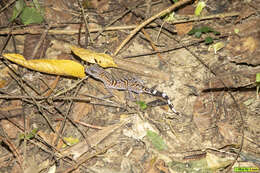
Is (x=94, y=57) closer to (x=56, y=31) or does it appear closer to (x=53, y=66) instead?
(x=53, y=66)

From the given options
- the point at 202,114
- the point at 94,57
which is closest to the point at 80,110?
the point at 94,57

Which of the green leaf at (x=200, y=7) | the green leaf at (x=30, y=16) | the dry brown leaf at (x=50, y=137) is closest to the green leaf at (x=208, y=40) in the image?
the green leaf at (x=200, y=7)

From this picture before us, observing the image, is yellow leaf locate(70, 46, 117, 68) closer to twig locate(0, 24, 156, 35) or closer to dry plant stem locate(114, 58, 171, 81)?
dry plant stem locate(114, 58, 171, 81)

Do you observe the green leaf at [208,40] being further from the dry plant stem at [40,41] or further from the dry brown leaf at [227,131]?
the dry plant stem at [40,41]

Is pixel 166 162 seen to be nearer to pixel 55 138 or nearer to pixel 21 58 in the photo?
pixel 55 138

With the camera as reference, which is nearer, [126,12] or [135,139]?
[135,139]

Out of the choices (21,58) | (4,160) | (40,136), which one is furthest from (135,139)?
(21,58)
